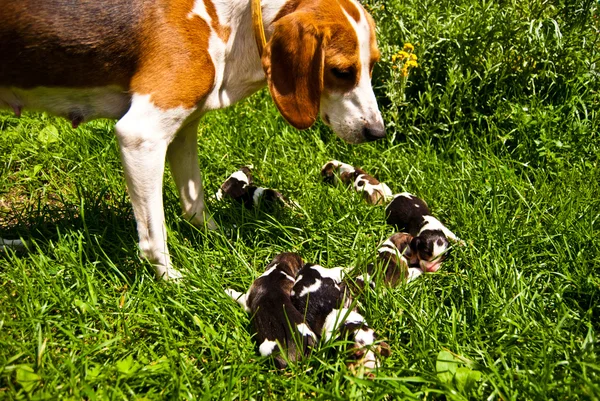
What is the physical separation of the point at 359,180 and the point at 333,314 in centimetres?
144

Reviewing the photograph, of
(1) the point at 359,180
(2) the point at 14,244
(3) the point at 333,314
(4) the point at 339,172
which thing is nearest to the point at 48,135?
(2) the point at 14,244

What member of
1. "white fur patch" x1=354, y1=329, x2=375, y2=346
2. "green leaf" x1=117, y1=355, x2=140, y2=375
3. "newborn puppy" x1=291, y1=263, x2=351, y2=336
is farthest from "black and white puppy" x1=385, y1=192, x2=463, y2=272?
"green leaf" x1=117, y1=355, x2=140, y2=375

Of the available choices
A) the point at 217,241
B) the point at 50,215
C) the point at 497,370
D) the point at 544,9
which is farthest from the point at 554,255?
the point at 50,215

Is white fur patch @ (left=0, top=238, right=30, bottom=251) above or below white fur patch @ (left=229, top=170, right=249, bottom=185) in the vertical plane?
below

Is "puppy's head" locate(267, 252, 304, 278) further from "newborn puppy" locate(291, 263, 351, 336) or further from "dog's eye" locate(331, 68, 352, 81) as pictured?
"dog's eye" locate(331, 68, 352, 81)

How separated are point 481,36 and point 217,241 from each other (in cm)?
258

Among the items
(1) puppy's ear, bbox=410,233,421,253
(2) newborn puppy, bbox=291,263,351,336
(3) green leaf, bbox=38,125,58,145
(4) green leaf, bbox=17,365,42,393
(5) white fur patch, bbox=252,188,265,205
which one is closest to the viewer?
(4) green leaf, bbox=17,365,42,393

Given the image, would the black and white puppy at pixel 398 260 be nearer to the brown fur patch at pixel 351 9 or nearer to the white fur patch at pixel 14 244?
the brown fur patch at pixel 351 9

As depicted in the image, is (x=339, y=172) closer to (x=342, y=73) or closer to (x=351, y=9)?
(x=342, y=73)

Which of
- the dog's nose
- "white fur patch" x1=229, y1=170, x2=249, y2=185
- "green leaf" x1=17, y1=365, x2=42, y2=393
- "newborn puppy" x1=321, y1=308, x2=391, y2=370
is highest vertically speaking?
the dog's nose

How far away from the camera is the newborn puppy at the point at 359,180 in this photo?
3.97 meters

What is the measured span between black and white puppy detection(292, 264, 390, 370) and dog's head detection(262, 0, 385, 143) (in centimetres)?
86

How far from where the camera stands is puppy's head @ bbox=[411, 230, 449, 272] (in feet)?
11.0

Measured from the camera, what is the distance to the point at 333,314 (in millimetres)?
2826
